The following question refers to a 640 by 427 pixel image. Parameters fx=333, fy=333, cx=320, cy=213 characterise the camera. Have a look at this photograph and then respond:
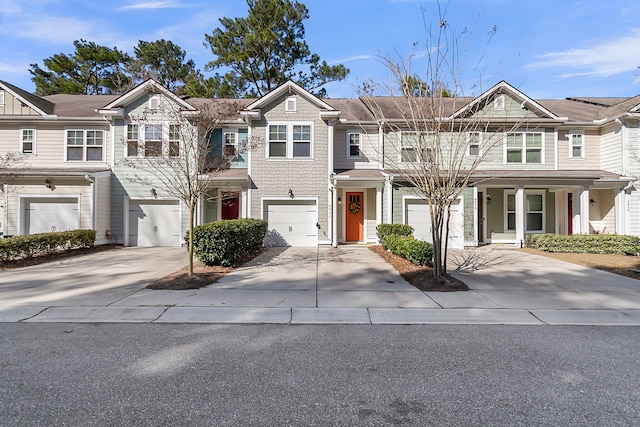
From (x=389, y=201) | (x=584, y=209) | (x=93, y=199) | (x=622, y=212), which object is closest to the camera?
(x=93, y=199)

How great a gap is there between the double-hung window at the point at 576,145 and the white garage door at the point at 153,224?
18164 mm

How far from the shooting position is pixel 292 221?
14570mm

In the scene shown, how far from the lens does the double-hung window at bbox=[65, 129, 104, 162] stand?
49.0ft

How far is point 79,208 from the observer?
14195 mm

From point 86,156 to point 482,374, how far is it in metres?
17.2

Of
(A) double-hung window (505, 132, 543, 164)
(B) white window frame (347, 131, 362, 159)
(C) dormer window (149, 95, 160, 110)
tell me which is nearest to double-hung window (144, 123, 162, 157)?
(C) dormer window (149, 95, 160, 110)

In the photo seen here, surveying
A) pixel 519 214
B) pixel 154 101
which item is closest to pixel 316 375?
pixel 519 214

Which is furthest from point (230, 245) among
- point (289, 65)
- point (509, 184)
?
point (289, 65)

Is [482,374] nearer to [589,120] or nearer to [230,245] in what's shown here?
[230,245]

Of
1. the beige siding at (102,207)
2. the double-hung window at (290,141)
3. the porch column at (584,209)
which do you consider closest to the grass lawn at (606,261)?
the porch column at (584,209)

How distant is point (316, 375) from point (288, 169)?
11.6 m

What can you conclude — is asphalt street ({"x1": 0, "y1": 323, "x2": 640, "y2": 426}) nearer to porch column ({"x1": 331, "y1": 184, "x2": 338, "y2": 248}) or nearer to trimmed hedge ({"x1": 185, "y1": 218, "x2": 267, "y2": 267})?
trimmed hedge ({"x1": 185, "y1": 218, "x2": 267, "y2": 267})

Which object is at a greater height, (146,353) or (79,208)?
(79,208)

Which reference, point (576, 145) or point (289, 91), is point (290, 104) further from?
point (576, 145)
